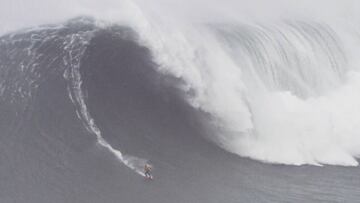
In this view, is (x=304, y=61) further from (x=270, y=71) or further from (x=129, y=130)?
(x=129, y=130)

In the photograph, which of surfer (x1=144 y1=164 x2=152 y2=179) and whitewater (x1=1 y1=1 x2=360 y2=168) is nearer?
surfer (x1=144 y1=164 x2=152 y2=179)

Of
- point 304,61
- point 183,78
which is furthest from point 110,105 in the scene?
point 304,61

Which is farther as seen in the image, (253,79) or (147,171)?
(253,79)

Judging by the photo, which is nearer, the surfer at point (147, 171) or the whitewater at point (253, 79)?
the surfer at point (147, 171)

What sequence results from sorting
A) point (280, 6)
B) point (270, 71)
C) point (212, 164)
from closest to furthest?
point (212, 164), point (270, 71), point (280, 6)

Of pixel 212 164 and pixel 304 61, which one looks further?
pixel 304 61

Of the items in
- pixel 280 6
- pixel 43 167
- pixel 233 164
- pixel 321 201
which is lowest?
pixel 321 201

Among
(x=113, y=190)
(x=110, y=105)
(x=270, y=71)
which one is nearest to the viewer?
(x=113, y=190)

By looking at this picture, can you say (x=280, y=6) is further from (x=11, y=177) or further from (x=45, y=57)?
(x=11, y=177)

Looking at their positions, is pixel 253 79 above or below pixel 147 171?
above

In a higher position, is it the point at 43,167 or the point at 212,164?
the point at 43,167
